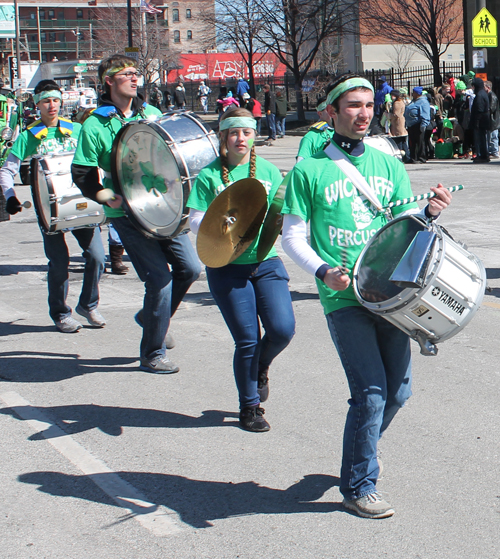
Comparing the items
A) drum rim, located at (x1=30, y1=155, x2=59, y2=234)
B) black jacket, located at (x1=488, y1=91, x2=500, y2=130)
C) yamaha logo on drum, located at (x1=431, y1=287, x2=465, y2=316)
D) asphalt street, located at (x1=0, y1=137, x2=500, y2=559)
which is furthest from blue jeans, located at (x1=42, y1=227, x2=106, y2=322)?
black jacket, located at (x1=488, y1=91, x2=500, y2=130)

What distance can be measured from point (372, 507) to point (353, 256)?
3.55 feet

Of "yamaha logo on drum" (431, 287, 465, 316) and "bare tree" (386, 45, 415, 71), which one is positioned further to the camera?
"bare tree" (386, 45, 415, 71)

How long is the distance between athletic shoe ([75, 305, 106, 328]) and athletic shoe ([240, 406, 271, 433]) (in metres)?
2.74

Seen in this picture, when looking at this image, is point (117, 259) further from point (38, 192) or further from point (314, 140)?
point (314, 140)

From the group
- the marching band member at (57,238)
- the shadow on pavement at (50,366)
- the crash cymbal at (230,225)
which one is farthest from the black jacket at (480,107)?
the crash cymbal at (230,225)

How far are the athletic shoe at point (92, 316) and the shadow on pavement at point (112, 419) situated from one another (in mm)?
1920

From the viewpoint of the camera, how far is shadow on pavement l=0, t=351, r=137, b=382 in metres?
5.79

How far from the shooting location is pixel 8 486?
13.1 feet

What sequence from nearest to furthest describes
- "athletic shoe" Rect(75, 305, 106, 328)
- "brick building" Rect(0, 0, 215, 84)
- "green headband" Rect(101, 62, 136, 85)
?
"green headband" Rect(101, 62, 136, 85) → "athletic shoe" Rect(75, 305, 106, 328) → "brick building" Rect(0, 0, 215, 84)

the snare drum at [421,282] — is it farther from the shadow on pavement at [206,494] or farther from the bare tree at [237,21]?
the bare tree at [237,21]

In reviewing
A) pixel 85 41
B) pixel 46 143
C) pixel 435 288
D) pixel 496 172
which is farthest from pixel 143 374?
pixel 85 41

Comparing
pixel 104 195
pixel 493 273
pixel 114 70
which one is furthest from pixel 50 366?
pixel 493 273

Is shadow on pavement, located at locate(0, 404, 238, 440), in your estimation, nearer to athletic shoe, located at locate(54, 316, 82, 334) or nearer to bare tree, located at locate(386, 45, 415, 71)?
athletic shoe, located at locate(54, 316, 82, 334)

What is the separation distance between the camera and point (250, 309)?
446 centimetres
